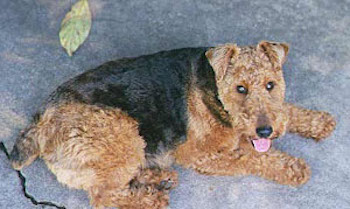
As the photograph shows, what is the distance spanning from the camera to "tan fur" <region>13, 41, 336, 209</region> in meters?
3.66

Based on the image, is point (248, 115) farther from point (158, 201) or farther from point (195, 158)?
point (158, 201)

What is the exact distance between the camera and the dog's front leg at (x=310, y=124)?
4.44 metres

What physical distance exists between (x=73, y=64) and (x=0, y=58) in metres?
0.71

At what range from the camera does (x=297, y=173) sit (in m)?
4.19

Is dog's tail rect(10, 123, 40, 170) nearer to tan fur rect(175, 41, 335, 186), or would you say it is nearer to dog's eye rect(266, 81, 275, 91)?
tan fur rect(175, 41, 335, 186)

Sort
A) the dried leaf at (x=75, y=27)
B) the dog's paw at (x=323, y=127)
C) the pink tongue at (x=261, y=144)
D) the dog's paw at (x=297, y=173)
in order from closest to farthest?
the pink tongue at (x=261, y=144)
the dog's paw at (x=297, y=173)
the dog's paw at (x=323, y=127)
the dried leaf at (x=75, y=27)

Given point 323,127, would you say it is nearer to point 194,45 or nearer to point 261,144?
point 261,144

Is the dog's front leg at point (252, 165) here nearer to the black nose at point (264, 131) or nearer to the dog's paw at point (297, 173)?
the dog's paw at point (297, 173)

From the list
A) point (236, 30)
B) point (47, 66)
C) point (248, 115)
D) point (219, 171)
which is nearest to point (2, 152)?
point (47, 66)

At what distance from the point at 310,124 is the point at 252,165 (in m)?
0.65

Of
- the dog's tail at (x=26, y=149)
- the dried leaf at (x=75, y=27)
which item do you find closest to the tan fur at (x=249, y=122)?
the dog's tail at (x=26, y=149)

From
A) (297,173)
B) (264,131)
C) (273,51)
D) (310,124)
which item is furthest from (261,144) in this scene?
(310,124)

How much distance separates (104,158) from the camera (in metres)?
3.84

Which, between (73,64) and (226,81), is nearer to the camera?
(226,81)
